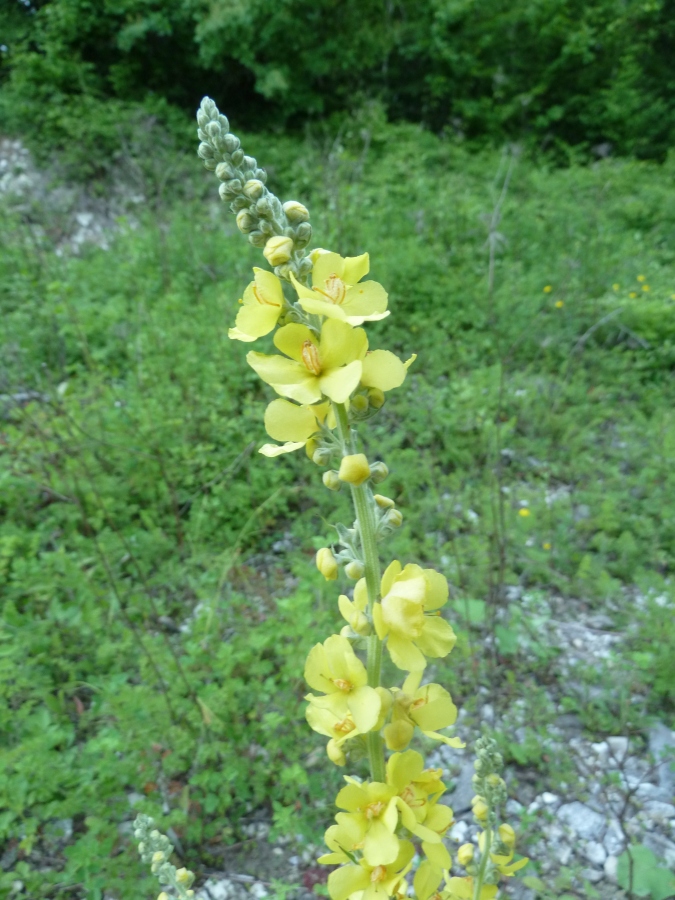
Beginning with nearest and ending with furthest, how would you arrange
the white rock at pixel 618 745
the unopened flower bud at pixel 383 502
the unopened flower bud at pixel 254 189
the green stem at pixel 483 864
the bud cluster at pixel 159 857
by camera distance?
the unopened flower bud at pixel 254 189 → the unopened flower bud at pixel 383 502 → the green stem at pixel 483 864 → the bud cluster at pixel 159 857 → the white rock at pixel 618 745

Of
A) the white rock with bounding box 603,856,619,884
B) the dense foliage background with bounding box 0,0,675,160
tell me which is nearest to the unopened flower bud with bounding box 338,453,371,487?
the white rock with bounding box 603,856,619,884

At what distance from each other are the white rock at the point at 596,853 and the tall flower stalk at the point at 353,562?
152 centimetres

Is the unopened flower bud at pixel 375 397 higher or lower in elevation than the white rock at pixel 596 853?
higher

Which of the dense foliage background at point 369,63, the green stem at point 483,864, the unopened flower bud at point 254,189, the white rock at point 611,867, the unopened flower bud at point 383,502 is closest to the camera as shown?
the unopened flower bud at point 254,189

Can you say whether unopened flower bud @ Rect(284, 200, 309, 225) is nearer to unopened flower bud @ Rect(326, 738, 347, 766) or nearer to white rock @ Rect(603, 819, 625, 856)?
unopened flower bud @ Rect(326, 738, 347, 766)

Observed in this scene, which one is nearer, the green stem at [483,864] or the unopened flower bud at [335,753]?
the unopened flower bud at [335,753]

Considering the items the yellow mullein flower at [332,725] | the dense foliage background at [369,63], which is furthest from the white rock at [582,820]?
the dense foliage background at [369,63]

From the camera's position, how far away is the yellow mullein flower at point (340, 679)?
1.09 m

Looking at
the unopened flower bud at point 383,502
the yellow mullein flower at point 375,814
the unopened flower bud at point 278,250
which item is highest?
the unopened flower bud at point 278,250

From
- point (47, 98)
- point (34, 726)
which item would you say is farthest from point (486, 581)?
point (47, 98)

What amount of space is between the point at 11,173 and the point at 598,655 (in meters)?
9.95

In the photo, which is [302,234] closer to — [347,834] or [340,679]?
[340,679]

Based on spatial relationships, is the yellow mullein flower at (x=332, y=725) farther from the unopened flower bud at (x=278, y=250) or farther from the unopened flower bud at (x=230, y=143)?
the unopened flower bud at (x=230, y=143)

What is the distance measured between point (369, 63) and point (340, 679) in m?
11.9
